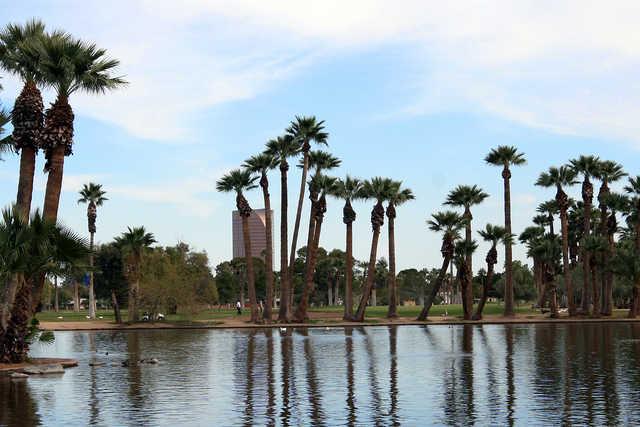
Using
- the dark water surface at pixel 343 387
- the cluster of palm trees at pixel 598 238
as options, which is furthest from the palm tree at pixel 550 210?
the dark water surface at pixel 343 387

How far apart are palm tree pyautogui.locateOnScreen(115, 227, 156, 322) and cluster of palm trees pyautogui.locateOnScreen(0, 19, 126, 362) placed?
143 ft

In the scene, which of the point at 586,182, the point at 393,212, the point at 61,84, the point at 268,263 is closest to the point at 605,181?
the point at 586,182

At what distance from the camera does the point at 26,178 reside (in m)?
36.3

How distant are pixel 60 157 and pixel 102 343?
2011cm

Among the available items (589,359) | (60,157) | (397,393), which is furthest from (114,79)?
(589,359)

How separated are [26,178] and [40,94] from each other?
3.75 meters

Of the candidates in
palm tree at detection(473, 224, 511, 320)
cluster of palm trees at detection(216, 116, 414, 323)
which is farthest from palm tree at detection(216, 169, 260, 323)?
palm tree at detection(473, 224, 511, 320)

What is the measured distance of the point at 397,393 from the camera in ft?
84.2

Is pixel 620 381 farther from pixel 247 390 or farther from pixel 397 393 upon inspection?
pixel 247 390

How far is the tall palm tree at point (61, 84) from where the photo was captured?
35.9 meters

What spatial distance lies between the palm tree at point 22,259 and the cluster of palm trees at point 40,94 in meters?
1.50

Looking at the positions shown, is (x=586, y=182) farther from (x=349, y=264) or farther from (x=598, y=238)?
(x=349, y=264)

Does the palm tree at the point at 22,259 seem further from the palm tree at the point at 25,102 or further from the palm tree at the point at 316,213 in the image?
the palm tree at the point at 316,213

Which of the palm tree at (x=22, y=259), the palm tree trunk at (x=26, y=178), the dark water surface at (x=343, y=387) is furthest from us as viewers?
the palm tree trunk at (x=26, y=178)
